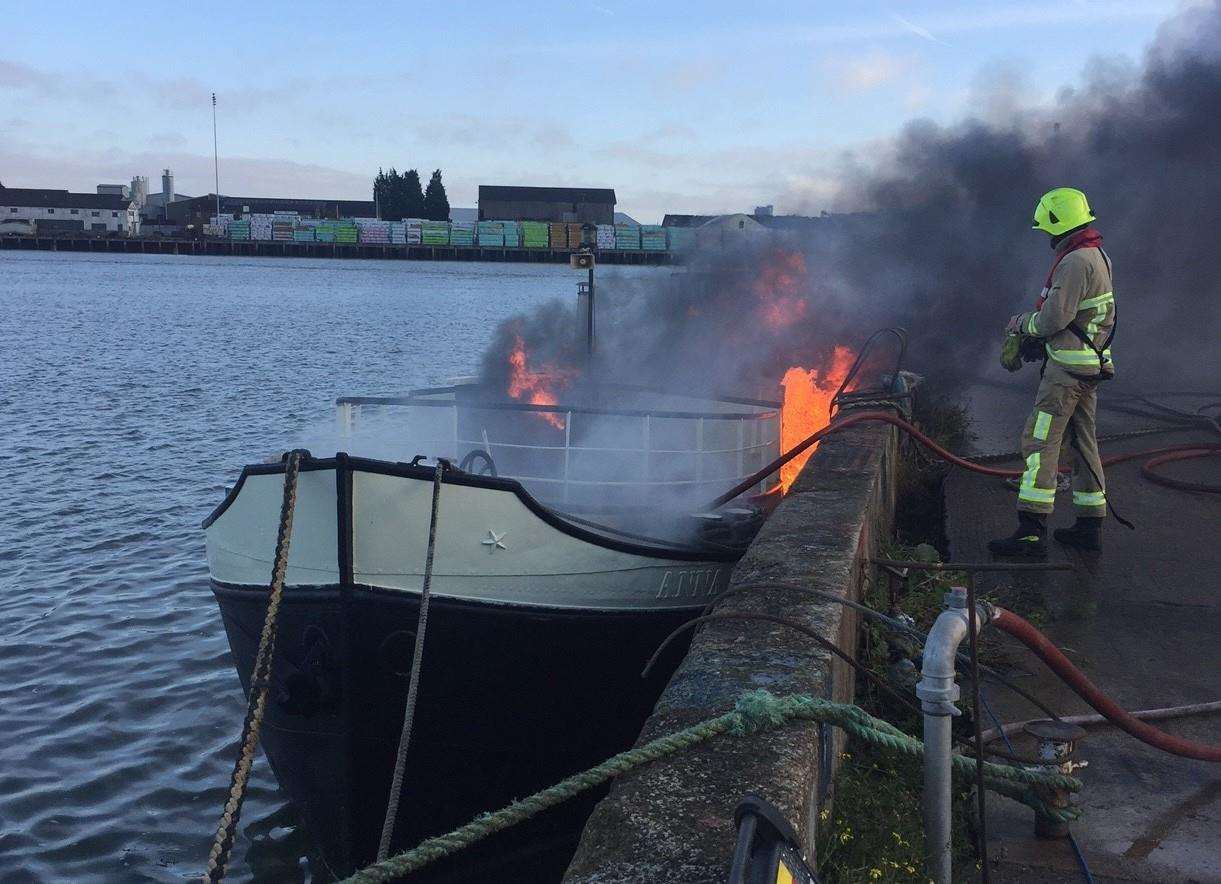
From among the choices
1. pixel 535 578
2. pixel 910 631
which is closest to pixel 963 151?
pixel 535 578

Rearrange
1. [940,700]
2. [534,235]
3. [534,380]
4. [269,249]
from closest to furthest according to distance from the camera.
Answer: [940,700] → [534,380] → [534,235] → [269,249]

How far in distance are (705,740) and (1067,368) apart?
15.9 ft

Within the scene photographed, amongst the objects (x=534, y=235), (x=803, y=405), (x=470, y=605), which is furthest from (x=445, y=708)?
(x=534, y=235)

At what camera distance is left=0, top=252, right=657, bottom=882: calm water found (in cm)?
798

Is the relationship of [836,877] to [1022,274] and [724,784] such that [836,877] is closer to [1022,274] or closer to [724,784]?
[724,784]

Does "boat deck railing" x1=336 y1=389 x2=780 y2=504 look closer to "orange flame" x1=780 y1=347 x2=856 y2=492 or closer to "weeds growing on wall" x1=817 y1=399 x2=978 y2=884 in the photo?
"orange flame" x1=780 y1=347 x2=856 y2=492

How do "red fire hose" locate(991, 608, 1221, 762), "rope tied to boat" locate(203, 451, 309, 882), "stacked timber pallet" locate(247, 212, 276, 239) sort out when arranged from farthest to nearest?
"stacked timber pallet" locate(247, 212, 276, 239) < "rope tied to boat" locate(203, 451, 309, 882) < "red fire hose" locate(991, 608, 1221, 762)

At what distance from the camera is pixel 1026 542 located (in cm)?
705

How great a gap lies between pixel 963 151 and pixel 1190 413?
7.52 metres

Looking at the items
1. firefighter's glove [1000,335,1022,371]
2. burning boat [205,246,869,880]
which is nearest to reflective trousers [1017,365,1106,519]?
firefighter's glove [1000,335,1022,371]

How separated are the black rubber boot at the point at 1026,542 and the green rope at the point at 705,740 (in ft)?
11.6

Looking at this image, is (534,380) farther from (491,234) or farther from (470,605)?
(491,234)

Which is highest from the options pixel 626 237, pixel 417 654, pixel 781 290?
pixel 626 237

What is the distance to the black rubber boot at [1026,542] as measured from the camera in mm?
7047
